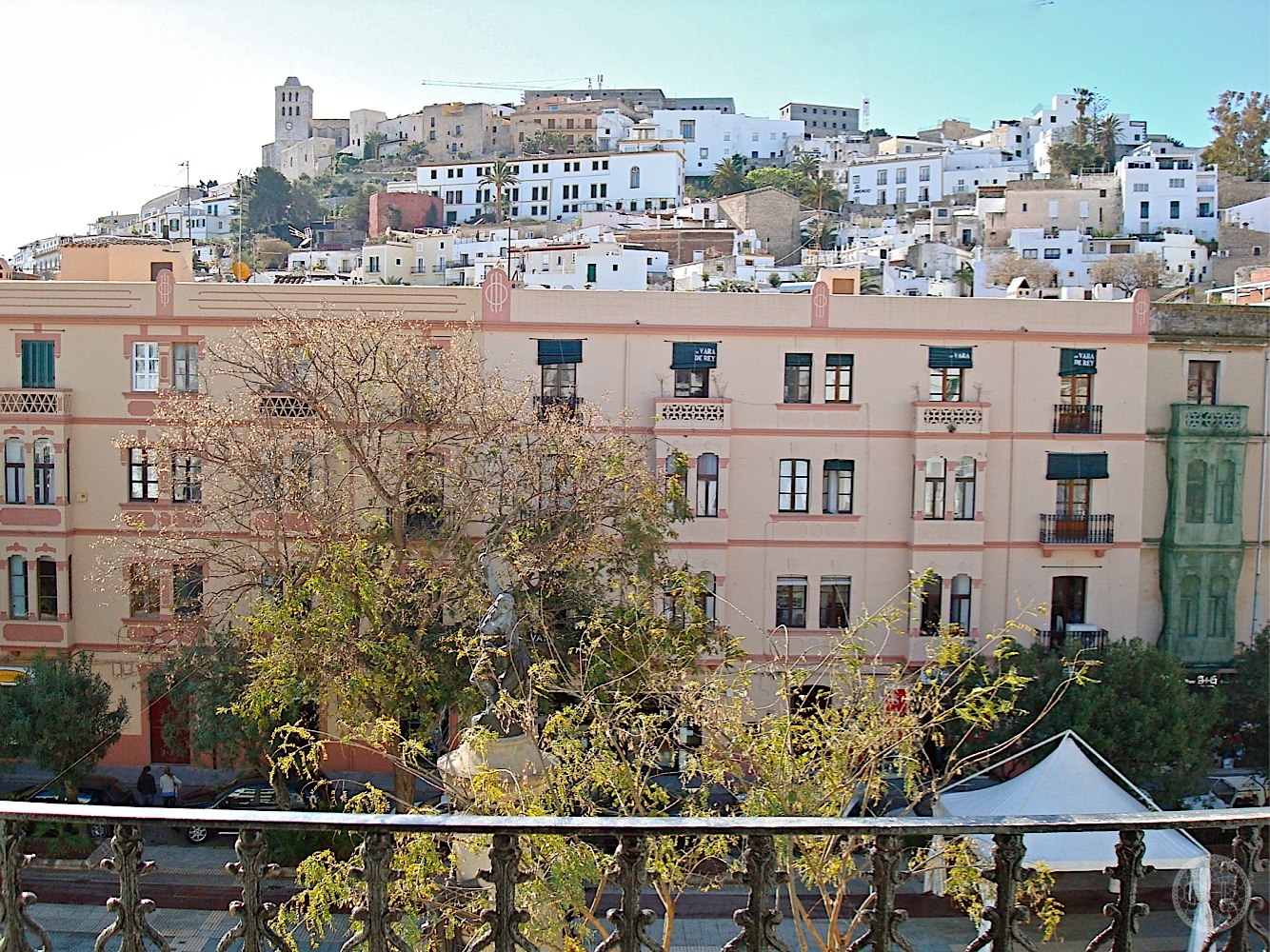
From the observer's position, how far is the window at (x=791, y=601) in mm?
23734

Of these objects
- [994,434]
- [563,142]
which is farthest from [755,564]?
[563,142]

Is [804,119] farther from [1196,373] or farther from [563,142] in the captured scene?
[1196,373]

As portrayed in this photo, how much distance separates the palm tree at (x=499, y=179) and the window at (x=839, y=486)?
58887mm

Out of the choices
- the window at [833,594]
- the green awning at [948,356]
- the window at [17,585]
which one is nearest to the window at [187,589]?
the window at [17,585]

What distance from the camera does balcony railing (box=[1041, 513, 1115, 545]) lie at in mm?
23938

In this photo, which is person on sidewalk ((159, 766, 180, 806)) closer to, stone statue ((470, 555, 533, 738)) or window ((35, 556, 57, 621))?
window ((35, 556, 57, 621))

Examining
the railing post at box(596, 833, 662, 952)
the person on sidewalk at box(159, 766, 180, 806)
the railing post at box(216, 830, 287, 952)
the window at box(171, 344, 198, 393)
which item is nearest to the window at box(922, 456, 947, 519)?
the window at box(171, 344, 198, 393)

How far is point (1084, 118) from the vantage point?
90.9 meters

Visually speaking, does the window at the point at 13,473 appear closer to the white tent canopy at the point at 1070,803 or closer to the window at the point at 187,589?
the window at the point at 187,589

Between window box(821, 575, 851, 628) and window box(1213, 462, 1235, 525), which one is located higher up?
window box(1213, 462, 1235, 525)

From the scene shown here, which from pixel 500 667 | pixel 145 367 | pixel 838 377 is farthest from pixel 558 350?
pixel 500 667

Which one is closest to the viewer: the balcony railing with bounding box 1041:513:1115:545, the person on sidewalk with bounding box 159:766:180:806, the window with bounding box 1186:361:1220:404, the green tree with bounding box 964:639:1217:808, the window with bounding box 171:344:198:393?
the green tree with bounding box 964:639:1217:808

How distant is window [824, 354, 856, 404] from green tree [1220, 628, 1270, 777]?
908cm

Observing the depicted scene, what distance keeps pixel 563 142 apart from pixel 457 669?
9952cm
